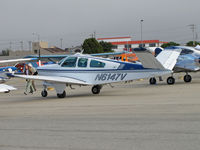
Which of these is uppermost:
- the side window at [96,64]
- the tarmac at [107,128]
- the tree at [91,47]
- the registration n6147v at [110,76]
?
the tree at [91,47]

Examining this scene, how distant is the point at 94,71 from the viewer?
47.4ft

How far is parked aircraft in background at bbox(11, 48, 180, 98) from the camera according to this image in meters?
13.5

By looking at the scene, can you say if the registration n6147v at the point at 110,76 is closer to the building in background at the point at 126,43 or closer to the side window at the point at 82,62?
the side window at the point at 82,62

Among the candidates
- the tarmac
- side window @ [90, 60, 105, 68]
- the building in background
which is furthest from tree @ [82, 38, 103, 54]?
the tarmac

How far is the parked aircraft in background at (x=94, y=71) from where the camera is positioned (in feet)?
44.4

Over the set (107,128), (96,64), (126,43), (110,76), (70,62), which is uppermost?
(126,43)

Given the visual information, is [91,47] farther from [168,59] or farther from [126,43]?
[168,59]

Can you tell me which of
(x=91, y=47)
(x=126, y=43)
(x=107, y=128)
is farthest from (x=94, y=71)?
(x=126, y=43)

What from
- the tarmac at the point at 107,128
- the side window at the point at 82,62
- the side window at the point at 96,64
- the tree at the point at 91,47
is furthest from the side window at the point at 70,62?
the tree at the point at 91,47

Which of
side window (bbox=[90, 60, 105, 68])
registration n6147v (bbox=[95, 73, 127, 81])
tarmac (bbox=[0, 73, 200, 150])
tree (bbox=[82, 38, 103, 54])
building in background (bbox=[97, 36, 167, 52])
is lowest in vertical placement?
tarmac (bbox=[0, 73, 200, 150])

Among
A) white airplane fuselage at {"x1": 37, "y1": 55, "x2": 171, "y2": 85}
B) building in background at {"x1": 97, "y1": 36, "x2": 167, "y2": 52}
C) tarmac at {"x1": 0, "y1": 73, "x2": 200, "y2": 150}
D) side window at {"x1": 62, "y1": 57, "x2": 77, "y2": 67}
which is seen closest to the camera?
tarmac at {"x1": 0, "y1": 73, "x2": 200, "y2": 150}

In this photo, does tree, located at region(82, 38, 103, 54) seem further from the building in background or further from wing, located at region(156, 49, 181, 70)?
wing, located at region(156, 49, 181, 70)

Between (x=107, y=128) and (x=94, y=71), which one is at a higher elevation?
(x=94, y=71)

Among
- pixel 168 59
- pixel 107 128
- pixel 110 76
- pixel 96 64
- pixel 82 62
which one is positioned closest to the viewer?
pixel 107 128
